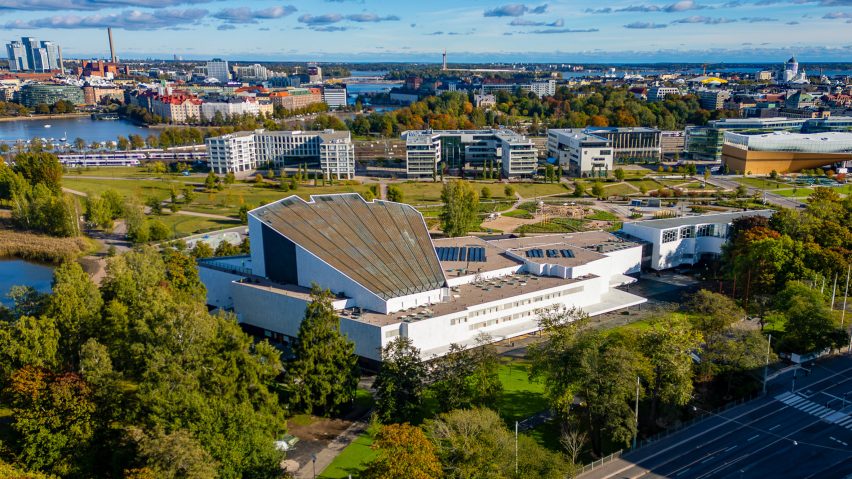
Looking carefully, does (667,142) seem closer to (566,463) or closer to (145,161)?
(145,161)

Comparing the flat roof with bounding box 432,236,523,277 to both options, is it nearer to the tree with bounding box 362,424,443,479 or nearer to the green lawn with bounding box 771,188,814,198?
the tree with bounding box 362,424,443,479

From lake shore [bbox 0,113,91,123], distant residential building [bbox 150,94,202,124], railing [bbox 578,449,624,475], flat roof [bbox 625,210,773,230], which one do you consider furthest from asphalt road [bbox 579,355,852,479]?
lake shore [bbox 0,113,91,123]

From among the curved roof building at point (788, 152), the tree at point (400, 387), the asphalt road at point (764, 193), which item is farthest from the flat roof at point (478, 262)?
the curved roof building at point (788, 152)

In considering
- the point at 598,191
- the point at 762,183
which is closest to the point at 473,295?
the point at 598,191

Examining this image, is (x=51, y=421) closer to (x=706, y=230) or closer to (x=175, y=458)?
(x=175, y=458)

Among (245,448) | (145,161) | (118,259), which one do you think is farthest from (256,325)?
(145,161)

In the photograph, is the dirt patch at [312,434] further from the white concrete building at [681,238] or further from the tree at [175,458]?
the white concrete building at [681,238]
